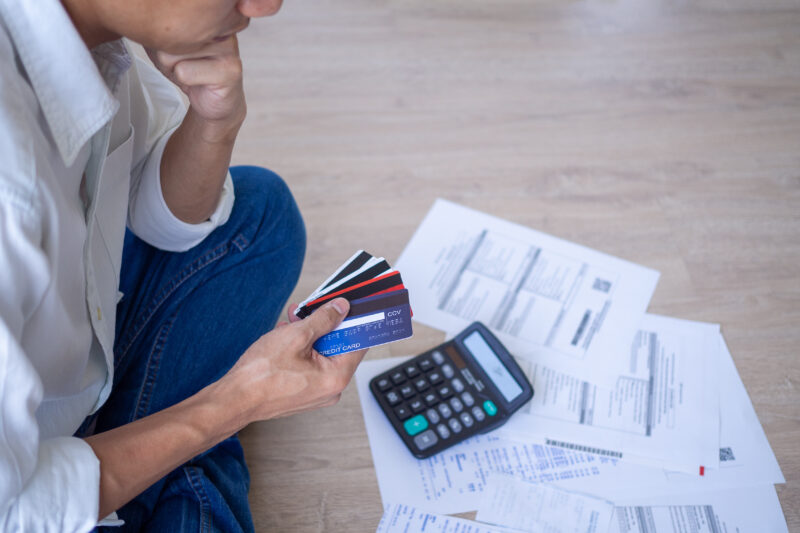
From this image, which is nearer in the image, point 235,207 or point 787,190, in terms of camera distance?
point 235,207

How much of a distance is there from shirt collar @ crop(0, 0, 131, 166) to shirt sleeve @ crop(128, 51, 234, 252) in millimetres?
241

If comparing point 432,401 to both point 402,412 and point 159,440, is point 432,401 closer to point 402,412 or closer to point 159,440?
point 402,412

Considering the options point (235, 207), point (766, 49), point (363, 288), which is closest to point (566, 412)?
point (363, 288)

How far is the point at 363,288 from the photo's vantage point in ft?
2.72

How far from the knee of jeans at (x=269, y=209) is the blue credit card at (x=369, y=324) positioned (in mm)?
240

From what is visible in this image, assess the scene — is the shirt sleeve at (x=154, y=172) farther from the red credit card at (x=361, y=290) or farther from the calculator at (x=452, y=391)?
the calculator at (x=452, y=391)

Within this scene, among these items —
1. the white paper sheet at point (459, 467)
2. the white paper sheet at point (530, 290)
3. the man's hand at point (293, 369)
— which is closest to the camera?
the man's hand at point (293, 369)

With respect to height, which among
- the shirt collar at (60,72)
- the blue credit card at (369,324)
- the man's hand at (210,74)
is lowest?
the blue credit card at (369,324)

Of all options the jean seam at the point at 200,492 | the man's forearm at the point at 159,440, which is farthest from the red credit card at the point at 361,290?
the jean seam at the point at 200,492

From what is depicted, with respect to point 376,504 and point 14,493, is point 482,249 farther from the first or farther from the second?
point 14,493

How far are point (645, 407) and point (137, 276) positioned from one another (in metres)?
0.75

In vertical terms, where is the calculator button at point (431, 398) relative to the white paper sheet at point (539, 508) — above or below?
above

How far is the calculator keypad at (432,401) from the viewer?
3.31 ft

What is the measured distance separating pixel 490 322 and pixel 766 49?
1.07 meters
